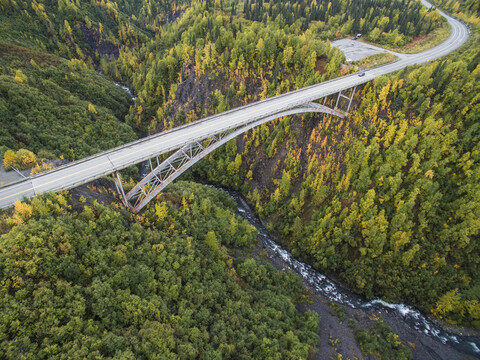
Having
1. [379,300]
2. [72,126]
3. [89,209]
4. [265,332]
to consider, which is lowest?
[379,300]

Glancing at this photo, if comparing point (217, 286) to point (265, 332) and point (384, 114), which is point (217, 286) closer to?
point (265, 332)

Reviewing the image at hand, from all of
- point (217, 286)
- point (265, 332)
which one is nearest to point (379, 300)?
point (265, 332)

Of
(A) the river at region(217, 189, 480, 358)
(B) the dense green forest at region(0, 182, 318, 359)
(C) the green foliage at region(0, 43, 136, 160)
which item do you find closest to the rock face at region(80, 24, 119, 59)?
(C) the green foliage at region(0, 43, 136, 160)

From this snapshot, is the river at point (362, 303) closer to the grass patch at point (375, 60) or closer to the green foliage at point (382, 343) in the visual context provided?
the green foliage at point (382, 343)

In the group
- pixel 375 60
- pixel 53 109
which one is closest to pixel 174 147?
pixel 53 109

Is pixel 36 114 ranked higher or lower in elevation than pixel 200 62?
lower

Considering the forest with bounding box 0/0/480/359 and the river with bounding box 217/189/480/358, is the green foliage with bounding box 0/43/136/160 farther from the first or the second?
the river with bounding box 217/189/480/358
